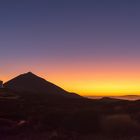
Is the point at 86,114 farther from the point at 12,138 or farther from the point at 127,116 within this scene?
the point at 12,138

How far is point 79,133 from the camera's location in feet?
120

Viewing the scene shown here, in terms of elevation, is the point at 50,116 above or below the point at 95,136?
above

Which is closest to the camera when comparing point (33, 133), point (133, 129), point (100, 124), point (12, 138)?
point (12, 138)

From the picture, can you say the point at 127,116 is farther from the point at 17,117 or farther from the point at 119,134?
the point at 17,117

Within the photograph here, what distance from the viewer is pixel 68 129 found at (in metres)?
38.6

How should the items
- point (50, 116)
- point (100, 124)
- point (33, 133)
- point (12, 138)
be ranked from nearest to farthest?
point (12, 138) < point (33, 133) < point (100, 124) < point (50, 116)

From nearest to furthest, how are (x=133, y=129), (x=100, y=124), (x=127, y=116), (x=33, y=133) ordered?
1. (x=33, y=133)
2. (x=133, y=129)
3. (x=100, y=124)
4. (x=127, y=116)

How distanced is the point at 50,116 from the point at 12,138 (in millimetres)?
14933

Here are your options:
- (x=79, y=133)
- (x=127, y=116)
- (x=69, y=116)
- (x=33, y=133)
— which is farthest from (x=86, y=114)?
(x=33, y=133)

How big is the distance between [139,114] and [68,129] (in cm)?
1103

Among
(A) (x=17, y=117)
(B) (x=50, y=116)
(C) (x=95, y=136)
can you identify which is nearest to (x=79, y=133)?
(C) (x=95, y=136)

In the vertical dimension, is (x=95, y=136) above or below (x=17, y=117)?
below

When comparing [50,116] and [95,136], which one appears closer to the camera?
[95,136]

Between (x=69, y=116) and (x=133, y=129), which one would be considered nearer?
(x=133, y=129)
